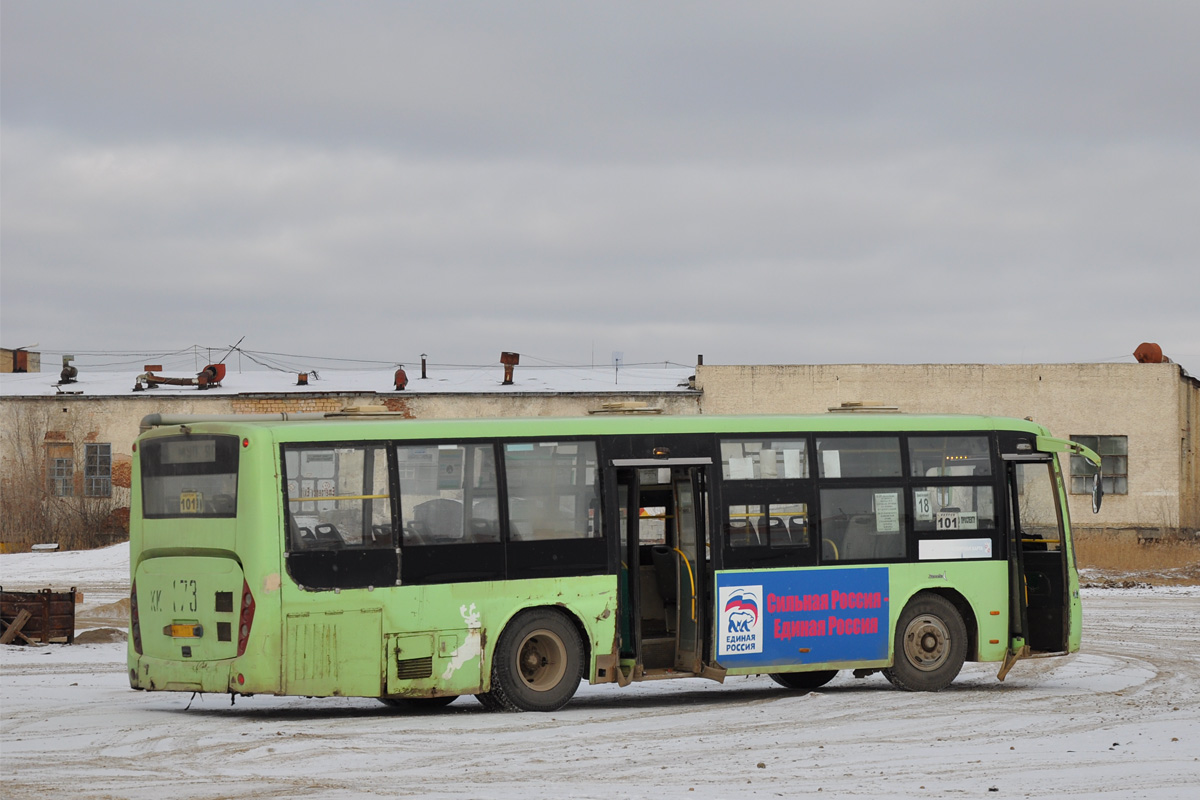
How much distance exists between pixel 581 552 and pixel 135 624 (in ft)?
14.0

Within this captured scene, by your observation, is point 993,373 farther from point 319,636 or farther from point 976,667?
point 319,636

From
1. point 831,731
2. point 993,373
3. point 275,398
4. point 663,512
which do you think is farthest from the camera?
point 275,398

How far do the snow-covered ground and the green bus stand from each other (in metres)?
0.50

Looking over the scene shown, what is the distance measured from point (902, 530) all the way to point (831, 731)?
367cm

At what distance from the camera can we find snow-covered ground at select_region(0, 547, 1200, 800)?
32.3 ft

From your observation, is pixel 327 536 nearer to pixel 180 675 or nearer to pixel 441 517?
pixel 441 517

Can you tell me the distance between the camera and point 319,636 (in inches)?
518

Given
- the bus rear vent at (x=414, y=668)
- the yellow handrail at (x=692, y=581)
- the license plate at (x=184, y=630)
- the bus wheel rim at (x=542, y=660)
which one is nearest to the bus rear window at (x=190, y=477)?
the license plate at (x=184, y=630)

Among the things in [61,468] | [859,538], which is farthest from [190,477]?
[61,468]

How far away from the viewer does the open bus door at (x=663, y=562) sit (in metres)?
14.7

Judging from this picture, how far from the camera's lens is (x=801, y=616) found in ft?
49.7

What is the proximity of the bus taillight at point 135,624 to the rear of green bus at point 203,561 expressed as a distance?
0.04 ft

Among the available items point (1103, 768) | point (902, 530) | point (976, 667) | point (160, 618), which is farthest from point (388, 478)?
point (976, 667)

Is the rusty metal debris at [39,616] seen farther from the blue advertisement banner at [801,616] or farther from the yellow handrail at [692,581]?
the blue advertisement banner at [801,616]
